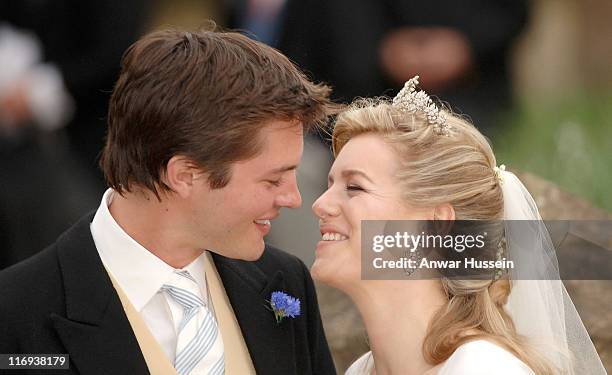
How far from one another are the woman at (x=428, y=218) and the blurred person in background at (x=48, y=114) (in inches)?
83.6

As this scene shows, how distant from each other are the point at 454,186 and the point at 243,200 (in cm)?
65

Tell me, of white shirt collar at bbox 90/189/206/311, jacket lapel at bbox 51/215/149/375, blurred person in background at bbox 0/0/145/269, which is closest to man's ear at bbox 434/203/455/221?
white shirt collar at bbox 90/189/206/311

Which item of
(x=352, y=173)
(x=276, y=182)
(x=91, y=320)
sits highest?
(x=352, y=173)

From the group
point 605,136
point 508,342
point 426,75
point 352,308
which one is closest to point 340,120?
point 508,342

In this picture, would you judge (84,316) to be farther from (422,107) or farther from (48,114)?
(48,114)

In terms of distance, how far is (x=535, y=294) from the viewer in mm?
3340

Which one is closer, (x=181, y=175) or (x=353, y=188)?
(x=181, y=175)

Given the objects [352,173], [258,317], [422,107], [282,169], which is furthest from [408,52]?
[258,317]

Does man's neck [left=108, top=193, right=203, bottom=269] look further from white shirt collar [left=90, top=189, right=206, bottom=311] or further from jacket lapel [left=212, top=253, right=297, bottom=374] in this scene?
jacket lapel [left=212, top=253, right=297, bottom=374]

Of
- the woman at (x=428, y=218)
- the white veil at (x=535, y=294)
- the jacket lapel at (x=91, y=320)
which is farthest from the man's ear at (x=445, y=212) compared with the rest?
the jacket lapel at (x=91, y=320)

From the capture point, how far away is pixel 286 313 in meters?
3.28

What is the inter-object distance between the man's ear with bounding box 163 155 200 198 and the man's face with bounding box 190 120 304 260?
0.11 ft

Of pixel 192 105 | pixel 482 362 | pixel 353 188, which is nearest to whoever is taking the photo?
pixel 482 362

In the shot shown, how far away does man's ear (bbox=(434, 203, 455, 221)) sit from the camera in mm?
3248
